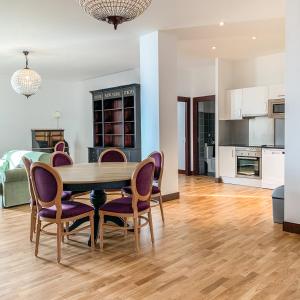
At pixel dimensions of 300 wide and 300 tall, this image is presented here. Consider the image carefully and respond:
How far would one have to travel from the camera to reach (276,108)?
6.60 m

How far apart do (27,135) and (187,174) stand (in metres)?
4.61

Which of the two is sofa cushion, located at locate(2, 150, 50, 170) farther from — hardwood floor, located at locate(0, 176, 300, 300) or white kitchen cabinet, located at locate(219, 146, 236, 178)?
white kitchen cabinet, located at locate(219, 146, 236, 178)

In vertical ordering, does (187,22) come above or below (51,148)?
above

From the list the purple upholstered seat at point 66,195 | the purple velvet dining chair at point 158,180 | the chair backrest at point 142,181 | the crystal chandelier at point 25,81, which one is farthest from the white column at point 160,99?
the chair backrest at point 142,181

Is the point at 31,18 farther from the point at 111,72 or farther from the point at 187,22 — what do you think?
the point at 111,72

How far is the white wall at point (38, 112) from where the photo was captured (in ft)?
28.9

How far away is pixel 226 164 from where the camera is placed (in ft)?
24.2

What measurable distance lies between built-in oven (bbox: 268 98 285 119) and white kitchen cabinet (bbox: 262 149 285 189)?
28.3 inches

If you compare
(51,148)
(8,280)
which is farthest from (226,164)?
(8,280)

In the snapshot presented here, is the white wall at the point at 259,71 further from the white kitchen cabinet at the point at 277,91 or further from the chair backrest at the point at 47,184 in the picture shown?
the chair backrest at the point at 47,184

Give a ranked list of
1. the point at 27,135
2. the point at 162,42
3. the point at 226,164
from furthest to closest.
A: 1. the point at 27,135
2. the point at 226,164
3. the point at 162,42

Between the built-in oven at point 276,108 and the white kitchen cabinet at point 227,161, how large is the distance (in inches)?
44.0

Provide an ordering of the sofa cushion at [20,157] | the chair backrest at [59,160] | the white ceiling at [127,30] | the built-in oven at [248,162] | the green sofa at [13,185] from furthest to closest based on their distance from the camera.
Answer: the built-in oven at [248,162] → the sofa cushion at [20,157] → the green sofa at [13,185] → the chair backrest at [59,160] → the white ceiling at [127,30]

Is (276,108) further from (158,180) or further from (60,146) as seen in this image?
(60,146)
